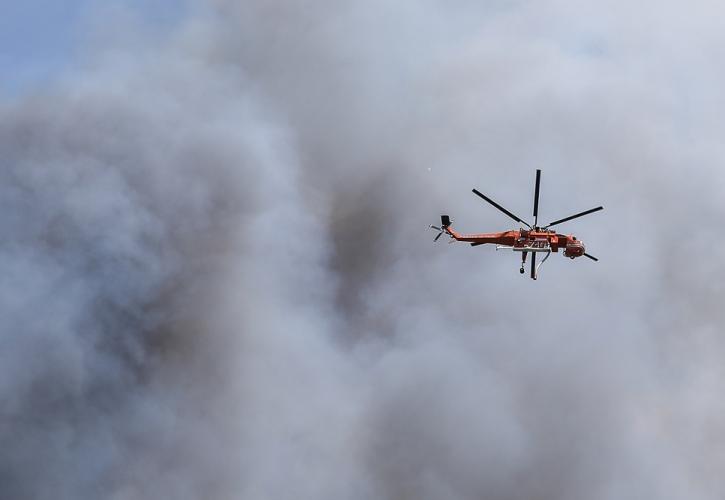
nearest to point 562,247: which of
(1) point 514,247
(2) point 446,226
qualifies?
(1) point 514,247

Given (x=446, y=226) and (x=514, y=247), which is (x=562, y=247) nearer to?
(x=514, y=247)

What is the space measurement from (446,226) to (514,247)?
673 centimetres

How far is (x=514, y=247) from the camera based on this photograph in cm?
6756

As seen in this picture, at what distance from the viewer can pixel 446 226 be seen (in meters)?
71.1

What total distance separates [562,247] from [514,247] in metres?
4.59

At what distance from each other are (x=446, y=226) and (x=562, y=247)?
10275mm

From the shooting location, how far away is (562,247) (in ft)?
226
